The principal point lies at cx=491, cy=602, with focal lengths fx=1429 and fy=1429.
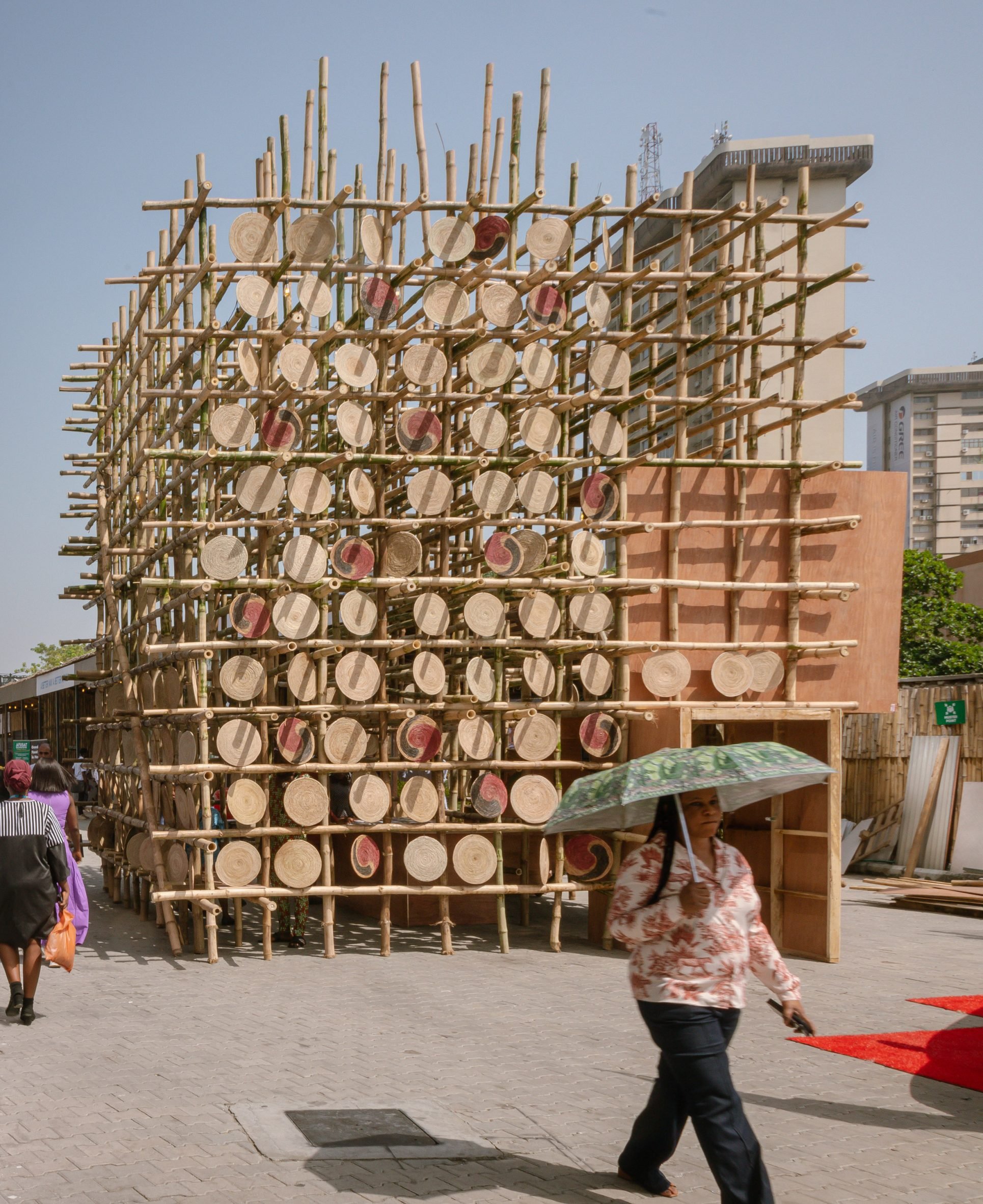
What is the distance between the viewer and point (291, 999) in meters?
9.23

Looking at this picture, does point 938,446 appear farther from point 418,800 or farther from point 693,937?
point 693,937

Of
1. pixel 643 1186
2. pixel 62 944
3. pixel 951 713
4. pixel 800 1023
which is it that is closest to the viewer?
pixel 800 1023

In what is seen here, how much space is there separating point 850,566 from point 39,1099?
25.6 feet

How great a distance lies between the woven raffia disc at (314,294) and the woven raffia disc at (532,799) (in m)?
3.99

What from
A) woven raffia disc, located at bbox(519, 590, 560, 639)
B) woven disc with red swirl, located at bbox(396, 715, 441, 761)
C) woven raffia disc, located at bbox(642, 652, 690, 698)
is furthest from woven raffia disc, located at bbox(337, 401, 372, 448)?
woven raffia disc, located at bbox(642, 652, 690, 698)

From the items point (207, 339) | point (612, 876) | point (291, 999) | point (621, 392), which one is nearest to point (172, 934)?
point (291, 999)

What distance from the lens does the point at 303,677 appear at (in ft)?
35.9

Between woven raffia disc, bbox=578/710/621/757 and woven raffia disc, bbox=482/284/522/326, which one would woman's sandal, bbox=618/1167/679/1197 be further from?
woven raffia disc, bbox=482/284/522/326

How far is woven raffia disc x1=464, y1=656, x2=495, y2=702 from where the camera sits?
36.7 feet

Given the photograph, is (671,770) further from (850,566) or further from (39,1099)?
(850,566)

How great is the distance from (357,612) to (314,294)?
243 cm

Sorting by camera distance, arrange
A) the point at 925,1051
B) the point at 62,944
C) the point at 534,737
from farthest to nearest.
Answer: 1. the point at 534,737
2. the point at 62,944
3. the point at 925,1051

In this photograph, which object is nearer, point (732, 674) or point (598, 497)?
point (598, 497)

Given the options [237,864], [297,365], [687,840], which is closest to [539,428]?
[297,365]
